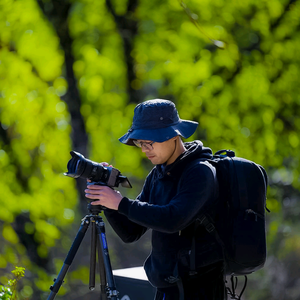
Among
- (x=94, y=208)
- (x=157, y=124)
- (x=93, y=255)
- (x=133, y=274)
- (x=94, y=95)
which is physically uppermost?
(x=157, y=124)

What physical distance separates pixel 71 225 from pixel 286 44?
2.94 metres

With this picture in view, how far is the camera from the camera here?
193 centimetres

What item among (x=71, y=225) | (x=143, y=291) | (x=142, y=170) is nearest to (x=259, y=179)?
(x=143, y=291)

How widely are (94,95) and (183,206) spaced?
9.38ft

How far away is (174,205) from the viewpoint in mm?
1612

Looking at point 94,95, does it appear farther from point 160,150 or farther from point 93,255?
point 160,150

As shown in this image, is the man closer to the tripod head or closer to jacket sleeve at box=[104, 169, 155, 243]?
jacket sleeve at box=[104, 169, 155, 243]

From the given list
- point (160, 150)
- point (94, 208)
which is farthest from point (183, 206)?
point (94, 208)

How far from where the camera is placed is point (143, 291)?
2.60 meters

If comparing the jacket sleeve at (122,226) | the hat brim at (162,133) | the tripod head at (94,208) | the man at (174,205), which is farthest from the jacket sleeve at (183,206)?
the tripod head at (94,208)

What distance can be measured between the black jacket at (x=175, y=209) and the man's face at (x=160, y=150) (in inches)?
1.8

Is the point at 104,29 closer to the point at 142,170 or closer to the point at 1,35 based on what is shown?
the point at 1,35

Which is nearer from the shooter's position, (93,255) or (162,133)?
(162,133)

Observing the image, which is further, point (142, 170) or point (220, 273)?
point (142, 170)
